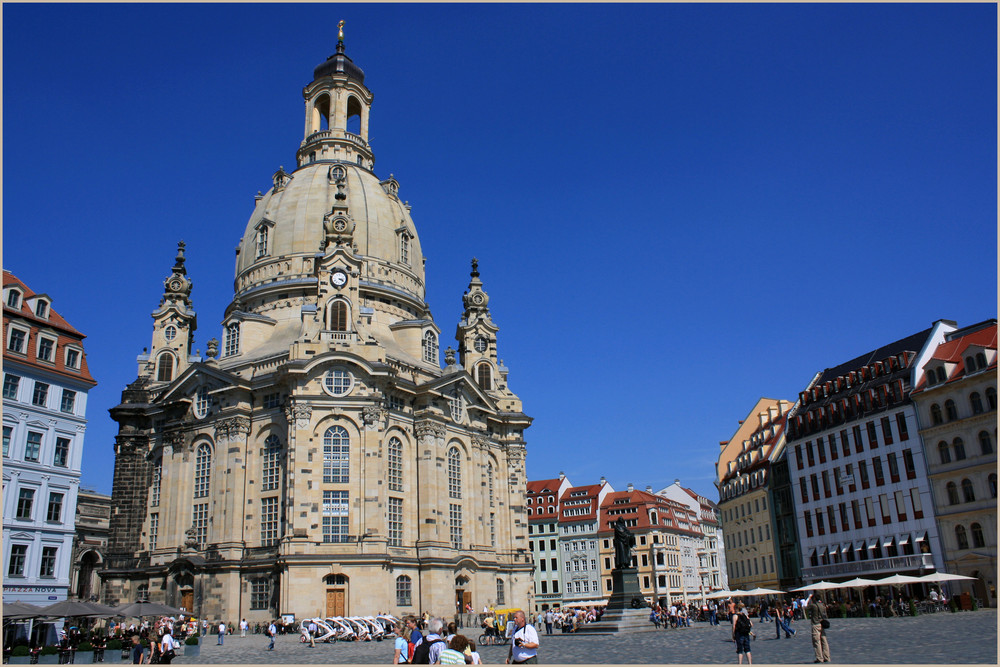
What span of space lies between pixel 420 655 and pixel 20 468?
36.5 m

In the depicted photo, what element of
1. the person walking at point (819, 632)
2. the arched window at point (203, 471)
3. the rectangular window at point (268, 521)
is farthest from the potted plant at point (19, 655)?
the arched window at point (203, 471)

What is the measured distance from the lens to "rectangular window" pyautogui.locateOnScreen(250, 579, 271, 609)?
53.6m

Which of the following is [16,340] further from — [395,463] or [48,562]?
[395,463]

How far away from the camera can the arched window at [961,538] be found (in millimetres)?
53206

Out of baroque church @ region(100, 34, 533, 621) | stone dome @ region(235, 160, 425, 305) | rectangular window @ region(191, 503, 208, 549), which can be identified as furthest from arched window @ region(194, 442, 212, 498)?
stone dome @ region(235, 160, 425, 305)

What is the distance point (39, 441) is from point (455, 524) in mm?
29989

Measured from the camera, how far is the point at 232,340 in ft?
220

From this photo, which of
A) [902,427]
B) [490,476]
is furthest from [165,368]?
[902,427]

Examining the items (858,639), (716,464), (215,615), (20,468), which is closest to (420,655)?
(858,639)

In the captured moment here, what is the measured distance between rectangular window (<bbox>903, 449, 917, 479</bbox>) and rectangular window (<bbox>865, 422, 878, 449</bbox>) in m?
2.90

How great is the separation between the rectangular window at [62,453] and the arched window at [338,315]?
66.0ft

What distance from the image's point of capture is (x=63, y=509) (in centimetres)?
4459

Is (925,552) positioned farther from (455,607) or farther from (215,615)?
(215,615)

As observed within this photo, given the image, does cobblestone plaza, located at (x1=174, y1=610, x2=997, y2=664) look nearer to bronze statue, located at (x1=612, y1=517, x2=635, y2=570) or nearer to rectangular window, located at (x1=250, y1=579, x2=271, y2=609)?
bronze statue, located at (x1=612, y1=517, x2=635, y2=570)
